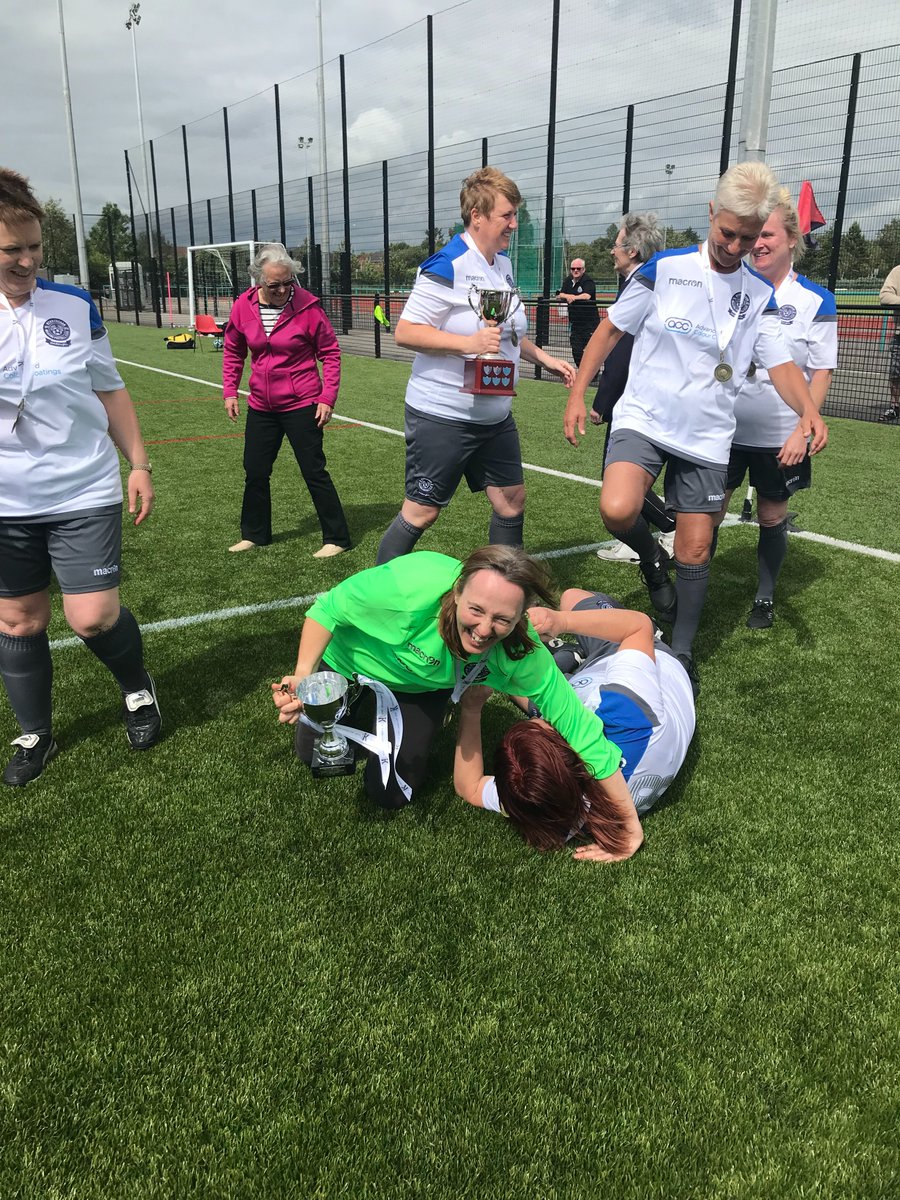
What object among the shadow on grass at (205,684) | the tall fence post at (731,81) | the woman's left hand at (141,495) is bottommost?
the shadow on grass at (205,684)

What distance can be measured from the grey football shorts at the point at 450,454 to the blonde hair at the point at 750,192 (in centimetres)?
141

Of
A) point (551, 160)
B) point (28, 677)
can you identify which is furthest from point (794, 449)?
point (551, 160)

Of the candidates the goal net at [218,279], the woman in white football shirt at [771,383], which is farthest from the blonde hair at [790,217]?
the goal net at [218,279]

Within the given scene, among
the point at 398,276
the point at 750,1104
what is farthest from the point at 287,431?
the point at 398,276

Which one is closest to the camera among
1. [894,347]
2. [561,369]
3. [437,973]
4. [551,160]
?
[437,973]

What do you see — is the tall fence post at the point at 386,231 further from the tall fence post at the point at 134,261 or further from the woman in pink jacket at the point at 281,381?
the woman in pink jacket at the point at 281,381

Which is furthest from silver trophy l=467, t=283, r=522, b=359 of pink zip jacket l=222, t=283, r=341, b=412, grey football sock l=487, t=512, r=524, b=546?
pink zip jacket l=222, t=283, r=341, b=412

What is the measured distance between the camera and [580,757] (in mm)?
2510

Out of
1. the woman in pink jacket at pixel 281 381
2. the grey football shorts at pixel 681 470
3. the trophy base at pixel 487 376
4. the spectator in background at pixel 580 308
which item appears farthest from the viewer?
the spectator in background at pixel 580 308

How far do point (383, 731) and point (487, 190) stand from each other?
98.0 inches

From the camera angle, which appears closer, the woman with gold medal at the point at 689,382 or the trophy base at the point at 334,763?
the trophy base at the point at 334,763

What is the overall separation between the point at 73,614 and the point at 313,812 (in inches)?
43.0

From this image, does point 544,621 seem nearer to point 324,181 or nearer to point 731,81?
point 731,81

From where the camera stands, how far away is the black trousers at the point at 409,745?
291 centimetres
